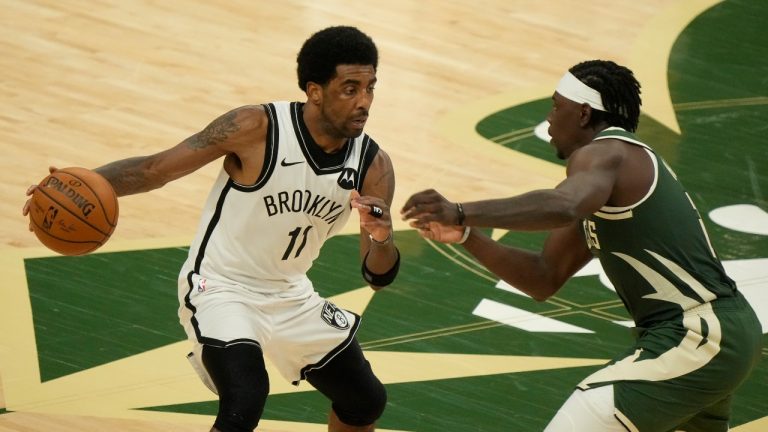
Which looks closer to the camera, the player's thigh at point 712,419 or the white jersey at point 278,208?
the player's thigh at point 712,419

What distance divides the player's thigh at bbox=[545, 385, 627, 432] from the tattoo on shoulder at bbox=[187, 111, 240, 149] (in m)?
1.81

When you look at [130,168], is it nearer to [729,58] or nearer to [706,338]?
[706,338]

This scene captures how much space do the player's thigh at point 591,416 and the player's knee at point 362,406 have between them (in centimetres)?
114

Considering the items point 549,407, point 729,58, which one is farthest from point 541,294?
point 729,58

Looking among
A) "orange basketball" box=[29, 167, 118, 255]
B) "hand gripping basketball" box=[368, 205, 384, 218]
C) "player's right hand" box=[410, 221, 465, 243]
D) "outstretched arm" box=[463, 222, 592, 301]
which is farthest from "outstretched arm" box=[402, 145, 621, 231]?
"orange basketball" box=[29, 167, 118, 255]

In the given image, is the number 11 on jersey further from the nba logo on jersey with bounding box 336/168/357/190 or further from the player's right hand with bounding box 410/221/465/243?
the player's right hand with bounding box 410/221/465/243

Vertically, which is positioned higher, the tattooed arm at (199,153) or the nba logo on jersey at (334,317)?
the tattooed arm at (199,153)

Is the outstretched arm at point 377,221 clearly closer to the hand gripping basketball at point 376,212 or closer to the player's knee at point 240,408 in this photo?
the hand gripping basketball at point 376,212

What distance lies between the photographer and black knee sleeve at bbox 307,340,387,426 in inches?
239

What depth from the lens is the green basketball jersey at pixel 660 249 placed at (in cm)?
531

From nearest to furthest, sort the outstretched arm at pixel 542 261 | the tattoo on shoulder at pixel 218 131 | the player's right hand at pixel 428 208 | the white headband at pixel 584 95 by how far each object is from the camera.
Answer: the player's right hand at pixel 428 208 → the white headband at pixel 584 95 → the tattoo on shoulder at pixel 218 131 → the outstretched arm at pixel 542 261

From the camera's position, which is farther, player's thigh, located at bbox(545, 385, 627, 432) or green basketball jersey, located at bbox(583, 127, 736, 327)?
green basketball jersey, located at bbox(583, 127, 736, 327)

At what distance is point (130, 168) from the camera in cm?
581

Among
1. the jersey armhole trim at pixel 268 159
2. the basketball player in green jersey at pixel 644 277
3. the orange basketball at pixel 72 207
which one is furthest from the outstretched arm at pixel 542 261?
the orange basketball at pixel 72 207
